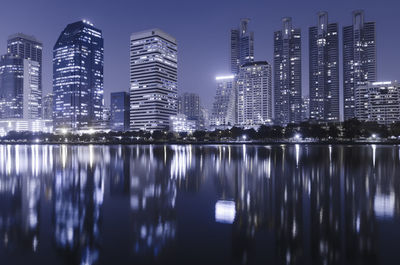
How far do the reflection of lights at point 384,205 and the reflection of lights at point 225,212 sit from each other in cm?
618

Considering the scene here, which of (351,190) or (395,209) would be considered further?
(351,190)

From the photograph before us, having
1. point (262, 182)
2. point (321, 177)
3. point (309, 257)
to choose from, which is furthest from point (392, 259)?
point (321, 177)

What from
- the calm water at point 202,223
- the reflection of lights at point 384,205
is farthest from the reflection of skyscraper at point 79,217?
the reflection of lights at point 384,205

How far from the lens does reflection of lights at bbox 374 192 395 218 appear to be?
13.2 metres

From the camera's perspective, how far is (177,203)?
15648 mm

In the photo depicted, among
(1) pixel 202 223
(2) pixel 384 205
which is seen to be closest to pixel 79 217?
(1) pixel 202 223

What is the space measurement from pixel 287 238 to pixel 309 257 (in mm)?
1616

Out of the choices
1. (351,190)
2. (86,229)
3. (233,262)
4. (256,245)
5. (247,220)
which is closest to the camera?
(233,262)

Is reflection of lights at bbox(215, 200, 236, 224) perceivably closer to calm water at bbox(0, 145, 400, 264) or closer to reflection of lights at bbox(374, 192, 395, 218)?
calm water at bbox(0, 145, 400, 264)

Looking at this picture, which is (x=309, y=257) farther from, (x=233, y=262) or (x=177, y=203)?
(x=177, y=203)

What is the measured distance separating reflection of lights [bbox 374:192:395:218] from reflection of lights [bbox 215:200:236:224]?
20.3 ft

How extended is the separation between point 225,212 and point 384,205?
310 inches

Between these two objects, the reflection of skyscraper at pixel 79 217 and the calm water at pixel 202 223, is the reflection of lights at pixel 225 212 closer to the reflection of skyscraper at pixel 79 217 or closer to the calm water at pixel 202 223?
the calm water at pixel 202 223

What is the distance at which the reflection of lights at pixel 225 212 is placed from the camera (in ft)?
40.7
